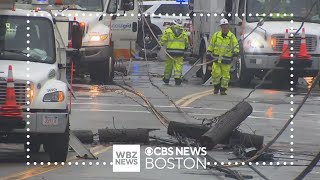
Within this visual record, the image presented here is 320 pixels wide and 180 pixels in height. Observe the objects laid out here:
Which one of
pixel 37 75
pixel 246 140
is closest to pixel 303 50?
pixel 246 140

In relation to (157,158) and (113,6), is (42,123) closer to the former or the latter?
(157,158)

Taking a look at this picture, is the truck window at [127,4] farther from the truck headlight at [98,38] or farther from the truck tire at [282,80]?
the truck tire at [282,80]

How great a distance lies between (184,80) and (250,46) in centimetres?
340

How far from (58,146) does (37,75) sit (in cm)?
92

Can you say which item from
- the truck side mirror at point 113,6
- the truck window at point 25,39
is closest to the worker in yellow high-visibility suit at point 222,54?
the truck side mirror at point 113,6

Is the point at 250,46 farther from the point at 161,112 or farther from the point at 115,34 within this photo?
the point at 161,112

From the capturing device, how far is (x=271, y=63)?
74.2ft

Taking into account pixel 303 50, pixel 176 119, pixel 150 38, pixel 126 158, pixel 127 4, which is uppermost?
pixel 127 4

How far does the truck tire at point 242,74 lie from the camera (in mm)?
23156

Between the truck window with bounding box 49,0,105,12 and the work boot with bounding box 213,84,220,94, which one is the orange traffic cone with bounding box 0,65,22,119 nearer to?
the work boot with bounding box 213,84,220,94

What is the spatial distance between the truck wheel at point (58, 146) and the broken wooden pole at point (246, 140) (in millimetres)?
2655

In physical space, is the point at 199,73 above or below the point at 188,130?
below

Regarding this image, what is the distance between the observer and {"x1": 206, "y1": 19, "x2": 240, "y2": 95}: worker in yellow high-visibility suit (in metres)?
21.2

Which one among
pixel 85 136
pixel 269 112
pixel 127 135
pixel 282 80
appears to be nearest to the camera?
pixel 127 135
